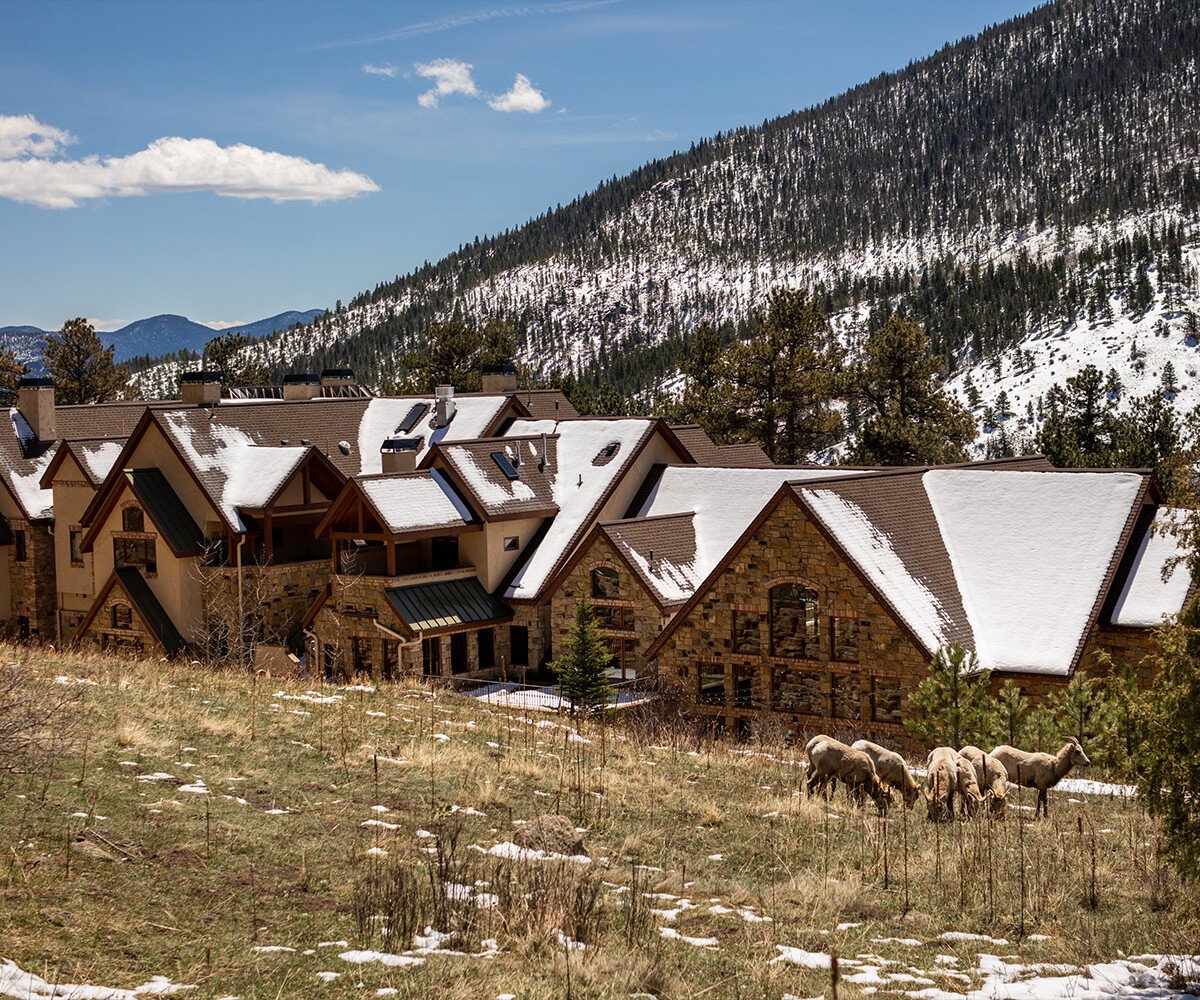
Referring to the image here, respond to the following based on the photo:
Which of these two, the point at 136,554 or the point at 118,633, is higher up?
the point at 136,554

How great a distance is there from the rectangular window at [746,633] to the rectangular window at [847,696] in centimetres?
221

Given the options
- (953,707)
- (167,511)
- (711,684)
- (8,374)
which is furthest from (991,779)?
(8,374)

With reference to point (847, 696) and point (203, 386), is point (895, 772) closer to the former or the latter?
point (847, 696)

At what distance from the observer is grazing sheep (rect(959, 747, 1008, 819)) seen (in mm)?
17547

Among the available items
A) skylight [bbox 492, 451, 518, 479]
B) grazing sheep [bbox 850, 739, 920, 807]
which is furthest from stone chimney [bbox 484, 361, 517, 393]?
grazing sheep [bbox 850, 739, 920, 807]

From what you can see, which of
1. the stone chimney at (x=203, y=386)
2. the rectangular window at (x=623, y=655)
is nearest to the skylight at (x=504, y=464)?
the rectangular window at (x=623, y=655)

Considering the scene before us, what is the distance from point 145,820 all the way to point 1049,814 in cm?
1182

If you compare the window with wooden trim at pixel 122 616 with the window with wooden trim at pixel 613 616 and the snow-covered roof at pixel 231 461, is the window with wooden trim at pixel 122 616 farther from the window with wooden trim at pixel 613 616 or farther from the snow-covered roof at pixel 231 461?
the window with wooden trim at pixel 613 616

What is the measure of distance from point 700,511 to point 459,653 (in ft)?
27.4

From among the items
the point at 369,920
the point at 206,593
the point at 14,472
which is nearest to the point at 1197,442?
the point at 369,920

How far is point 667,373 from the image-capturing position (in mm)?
194875

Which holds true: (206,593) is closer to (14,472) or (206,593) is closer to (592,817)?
(14,472)

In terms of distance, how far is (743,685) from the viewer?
3222 cm

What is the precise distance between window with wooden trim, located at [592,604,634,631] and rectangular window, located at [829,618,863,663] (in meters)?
7.25
